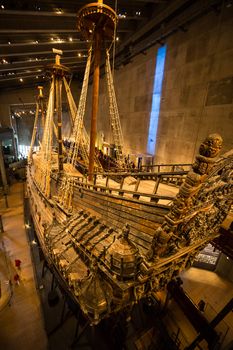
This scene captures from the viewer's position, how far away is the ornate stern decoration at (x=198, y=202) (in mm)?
1663

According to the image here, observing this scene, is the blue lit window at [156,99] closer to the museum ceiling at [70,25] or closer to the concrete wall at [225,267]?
the museum ceiling at [70,25]

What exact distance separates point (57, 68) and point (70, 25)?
15.7 feet

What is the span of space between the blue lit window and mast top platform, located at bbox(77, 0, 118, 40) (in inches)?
197

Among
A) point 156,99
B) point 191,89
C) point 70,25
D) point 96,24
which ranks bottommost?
point 156,99

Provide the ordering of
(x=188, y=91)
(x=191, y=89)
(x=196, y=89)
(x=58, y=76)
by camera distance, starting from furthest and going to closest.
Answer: (x=188, y=91) → (x=191, y=89) → (x=196, y=89) → (x=58, y=76)

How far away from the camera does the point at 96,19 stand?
4547 mm

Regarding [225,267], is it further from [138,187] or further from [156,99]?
[156,99]

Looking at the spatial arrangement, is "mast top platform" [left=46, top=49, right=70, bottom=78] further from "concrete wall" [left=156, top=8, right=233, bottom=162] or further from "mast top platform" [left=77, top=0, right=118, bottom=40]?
"concrete wall" [left=156, top=8, right=233, bottom=162]

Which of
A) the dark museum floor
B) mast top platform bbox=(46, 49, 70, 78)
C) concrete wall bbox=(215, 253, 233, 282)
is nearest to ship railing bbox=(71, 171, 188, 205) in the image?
the dark museum floor

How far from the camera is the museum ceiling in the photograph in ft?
23.9

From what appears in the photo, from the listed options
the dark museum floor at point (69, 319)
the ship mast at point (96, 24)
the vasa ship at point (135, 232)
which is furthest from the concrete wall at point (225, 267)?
the ship mast at point (96, 24)

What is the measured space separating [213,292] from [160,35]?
12283mm

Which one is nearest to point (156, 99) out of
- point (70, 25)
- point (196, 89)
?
point (196, 89)

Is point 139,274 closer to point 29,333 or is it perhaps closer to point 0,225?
point 29,333
